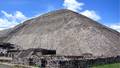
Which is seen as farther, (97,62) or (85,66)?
(97,62)

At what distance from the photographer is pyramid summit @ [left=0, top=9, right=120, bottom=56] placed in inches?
3435

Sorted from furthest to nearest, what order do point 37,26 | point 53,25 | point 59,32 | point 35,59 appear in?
1. point 37,26
2. point 53,25
3. point 59,32
4. point 35,59

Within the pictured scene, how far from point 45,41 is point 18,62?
5846cm

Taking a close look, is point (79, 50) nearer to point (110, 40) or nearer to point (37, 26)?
point (110, 40)

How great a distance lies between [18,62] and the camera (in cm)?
4553

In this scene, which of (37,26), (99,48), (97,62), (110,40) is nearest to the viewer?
(97,62)

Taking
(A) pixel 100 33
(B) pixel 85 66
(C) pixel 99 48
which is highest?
(A) pixel 100 33

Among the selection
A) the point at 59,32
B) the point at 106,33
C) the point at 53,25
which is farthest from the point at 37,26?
the point at 106,33

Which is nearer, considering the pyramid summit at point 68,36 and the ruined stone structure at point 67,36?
the ruined stone structure at point 67,36

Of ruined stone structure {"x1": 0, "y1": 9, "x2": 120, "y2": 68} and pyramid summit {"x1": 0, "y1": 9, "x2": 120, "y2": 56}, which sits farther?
pyramid summit {"x1": 0, "y1": 9, "x2": 120, "y2": 56}

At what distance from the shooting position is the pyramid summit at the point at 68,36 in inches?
3435

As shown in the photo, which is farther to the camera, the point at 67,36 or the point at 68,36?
the point at 67,36

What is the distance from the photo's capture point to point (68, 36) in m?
99.4

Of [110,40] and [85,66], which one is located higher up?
[110,40]
